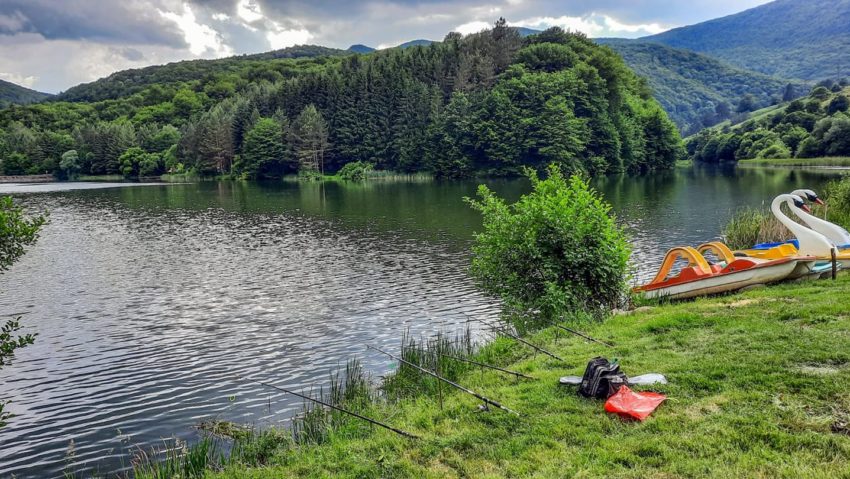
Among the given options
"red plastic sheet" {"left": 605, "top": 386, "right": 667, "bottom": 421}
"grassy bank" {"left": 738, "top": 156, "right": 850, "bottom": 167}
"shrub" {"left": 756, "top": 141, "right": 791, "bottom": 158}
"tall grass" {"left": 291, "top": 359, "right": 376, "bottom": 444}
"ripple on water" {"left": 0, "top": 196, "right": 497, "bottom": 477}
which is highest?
"shrub" {"left": 756, "top": 141, "right": 791, "bottom": 158}

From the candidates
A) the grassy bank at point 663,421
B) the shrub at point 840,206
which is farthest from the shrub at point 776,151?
the grassy bank at point 663,421

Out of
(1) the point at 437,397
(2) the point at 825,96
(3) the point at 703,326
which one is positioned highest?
(2) the point at 825,96

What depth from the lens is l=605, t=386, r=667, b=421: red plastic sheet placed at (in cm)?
721

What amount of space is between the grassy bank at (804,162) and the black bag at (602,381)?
10145cm

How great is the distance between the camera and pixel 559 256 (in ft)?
48.6

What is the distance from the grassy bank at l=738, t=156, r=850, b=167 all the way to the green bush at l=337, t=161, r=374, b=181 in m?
81.3

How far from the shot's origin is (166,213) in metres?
54.0

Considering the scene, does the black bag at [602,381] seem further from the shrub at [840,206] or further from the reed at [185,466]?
the shrub at [840,206]

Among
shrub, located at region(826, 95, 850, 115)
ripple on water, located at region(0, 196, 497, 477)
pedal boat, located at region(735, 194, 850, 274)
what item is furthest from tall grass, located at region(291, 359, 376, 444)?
shrub, located at region(826, 95, 850, 115)

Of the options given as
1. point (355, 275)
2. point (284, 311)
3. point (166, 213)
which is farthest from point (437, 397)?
point (166, 213)

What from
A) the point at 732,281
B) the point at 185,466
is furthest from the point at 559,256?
the point at 185,466

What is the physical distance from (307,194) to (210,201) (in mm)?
12940

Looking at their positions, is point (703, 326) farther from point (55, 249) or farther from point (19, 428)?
point (55, 249)

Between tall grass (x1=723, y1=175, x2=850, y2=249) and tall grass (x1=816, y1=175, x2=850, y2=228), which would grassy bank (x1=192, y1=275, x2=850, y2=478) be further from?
tall grass (x1=816, y1=175, x2=850, y2=228)
